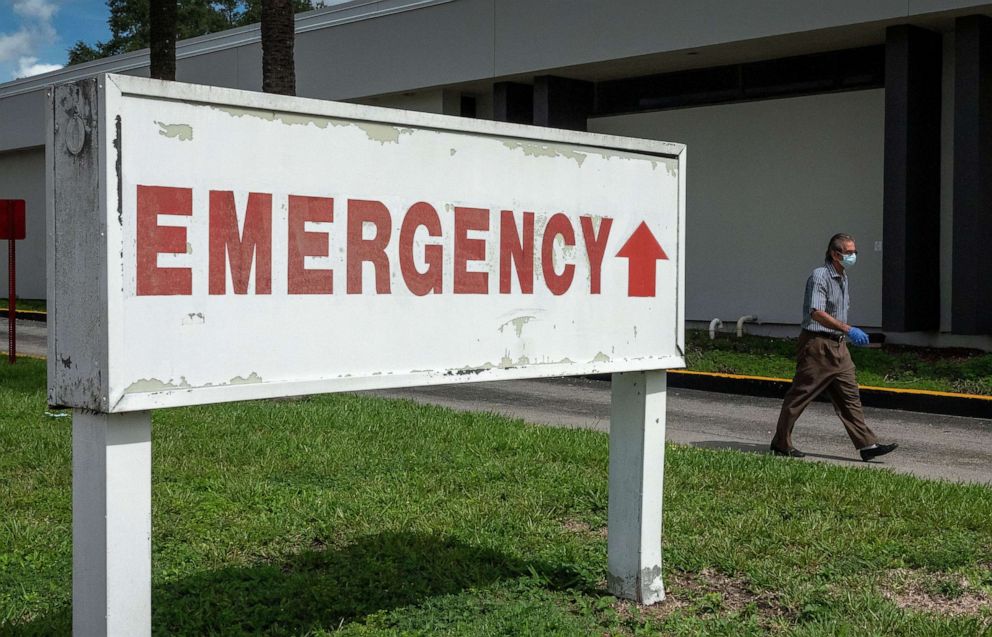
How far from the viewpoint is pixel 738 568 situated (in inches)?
199

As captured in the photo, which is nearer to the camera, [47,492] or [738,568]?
[738,568]

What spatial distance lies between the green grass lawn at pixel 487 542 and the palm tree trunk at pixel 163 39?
9.30m

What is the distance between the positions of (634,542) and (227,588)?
166 cm

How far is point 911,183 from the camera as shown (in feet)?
52.7

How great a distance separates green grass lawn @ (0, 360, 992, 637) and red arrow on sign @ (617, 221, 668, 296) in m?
1.25

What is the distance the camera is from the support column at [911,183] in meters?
16.0

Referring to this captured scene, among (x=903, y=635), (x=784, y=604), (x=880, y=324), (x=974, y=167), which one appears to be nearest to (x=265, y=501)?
(x=784, y=604)

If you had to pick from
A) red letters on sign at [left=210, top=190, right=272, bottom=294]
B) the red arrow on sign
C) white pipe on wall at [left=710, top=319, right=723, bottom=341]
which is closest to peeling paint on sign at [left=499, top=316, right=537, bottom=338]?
the red arrow on sign

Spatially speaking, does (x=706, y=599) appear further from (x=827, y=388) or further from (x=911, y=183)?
(x=911, y=183)

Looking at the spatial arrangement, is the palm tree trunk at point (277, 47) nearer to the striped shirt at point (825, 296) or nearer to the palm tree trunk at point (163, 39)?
the palm tree trunk at point (163, 39)

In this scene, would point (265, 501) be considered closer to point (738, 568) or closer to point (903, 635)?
point (738, 568)

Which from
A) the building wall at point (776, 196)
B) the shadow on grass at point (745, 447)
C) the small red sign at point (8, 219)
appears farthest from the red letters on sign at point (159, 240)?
the building wall at point (776, 196)

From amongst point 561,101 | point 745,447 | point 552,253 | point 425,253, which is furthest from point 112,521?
point 561,101

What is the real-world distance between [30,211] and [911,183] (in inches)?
1085
